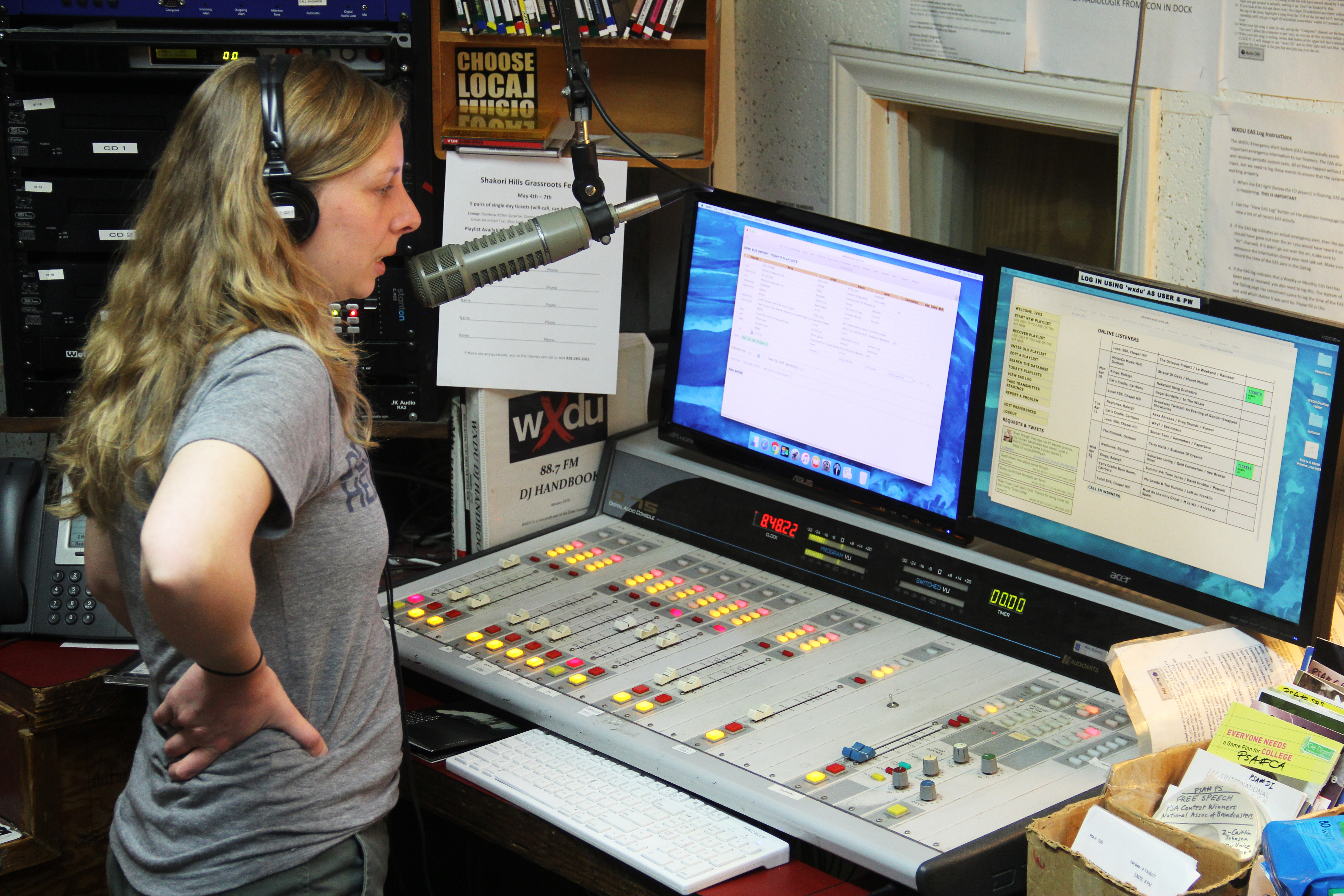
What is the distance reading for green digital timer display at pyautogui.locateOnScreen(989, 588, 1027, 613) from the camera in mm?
1643

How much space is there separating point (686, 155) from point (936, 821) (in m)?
1.11

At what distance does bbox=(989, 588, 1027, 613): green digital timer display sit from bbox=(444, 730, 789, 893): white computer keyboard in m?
0.49

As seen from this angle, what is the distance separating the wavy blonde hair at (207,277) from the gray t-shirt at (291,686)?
0.03 m

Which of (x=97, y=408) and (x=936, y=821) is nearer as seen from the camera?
(x=97, y=408)

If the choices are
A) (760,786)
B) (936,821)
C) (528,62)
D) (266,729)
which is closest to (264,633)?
(266,729)

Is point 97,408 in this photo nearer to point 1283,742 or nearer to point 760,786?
point 760,786

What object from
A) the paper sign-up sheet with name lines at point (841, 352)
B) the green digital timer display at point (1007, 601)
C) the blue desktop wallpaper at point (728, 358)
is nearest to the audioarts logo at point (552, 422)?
the blue desktop wallpaper at point (728, 358)

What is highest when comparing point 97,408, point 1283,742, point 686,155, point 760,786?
point 686,155

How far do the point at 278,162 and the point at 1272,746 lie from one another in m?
1.05

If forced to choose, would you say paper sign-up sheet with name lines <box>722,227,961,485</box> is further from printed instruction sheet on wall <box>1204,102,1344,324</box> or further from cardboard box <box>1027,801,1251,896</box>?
cardboard box <box>1027,801,1251,896</box>

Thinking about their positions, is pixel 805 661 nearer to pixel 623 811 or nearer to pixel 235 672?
pixel 623 811

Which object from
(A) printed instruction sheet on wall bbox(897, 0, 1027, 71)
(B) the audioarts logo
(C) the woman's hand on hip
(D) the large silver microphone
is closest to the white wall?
(A) printed instruction sheet on wall bbox(897, 0, 1027, 71)

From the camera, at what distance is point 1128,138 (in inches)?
71.5

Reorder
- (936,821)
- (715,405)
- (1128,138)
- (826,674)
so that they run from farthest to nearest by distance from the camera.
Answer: (715,405) → (1128,138) → (826,674) → (936,821)
